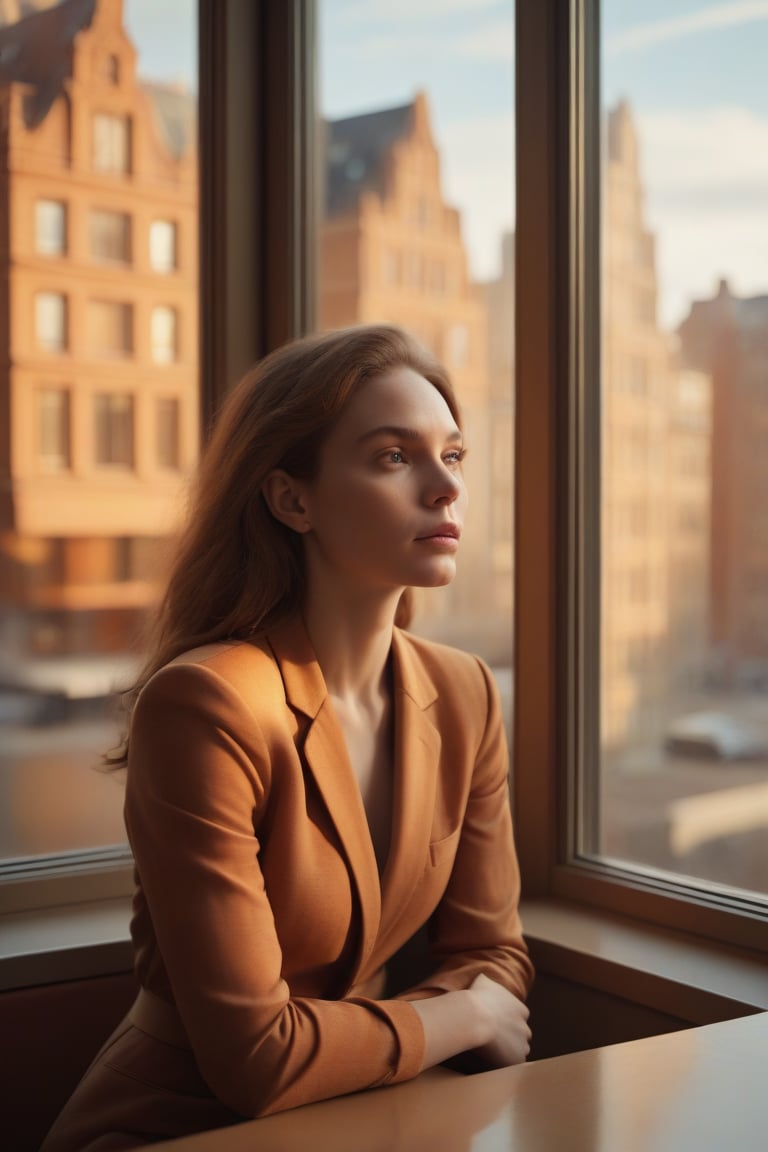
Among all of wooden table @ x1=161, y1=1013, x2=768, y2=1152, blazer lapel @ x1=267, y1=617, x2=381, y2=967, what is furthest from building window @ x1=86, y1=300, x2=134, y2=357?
wooden table @ x1=161, y1=1013, x2=768, y2=1152

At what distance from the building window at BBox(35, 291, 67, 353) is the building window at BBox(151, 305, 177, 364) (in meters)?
0.18

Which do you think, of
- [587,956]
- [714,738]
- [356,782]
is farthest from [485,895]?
[714,738]

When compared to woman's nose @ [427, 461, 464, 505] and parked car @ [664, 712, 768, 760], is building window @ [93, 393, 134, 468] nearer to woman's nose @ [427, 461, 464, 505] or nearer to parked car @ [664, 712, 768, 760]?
woman's nose @ [427, 461, 464, 505]

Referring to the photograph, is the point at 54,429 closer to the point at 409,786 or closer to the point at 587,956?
the point at 409,786

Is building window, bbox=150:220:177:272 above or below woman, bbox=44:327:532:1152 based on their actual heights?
above

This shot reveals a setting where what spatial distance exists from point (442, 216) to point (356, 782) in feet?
3.82

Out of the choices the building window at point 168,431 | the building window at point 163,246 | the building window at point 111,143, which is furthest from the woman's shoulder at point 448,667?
the building window at point 111,143

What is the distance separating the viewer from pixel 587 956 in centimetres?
182

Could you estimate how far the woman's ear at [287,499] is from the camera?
1.64 metres

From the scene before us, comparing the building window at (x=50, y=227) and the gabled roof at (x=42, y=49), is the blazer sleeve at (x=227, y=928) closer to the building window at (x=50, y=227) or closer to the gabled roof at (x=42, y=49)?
the building window at (x=50, y=227)

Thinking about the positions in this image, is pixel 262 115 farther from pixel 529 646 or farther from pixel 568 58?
pixel 529 646

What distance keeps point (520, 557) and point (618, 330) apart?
15.6 inches

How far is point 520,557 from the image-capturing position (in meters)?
2.08

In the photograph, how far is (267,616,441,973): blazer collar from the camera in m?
1.57
